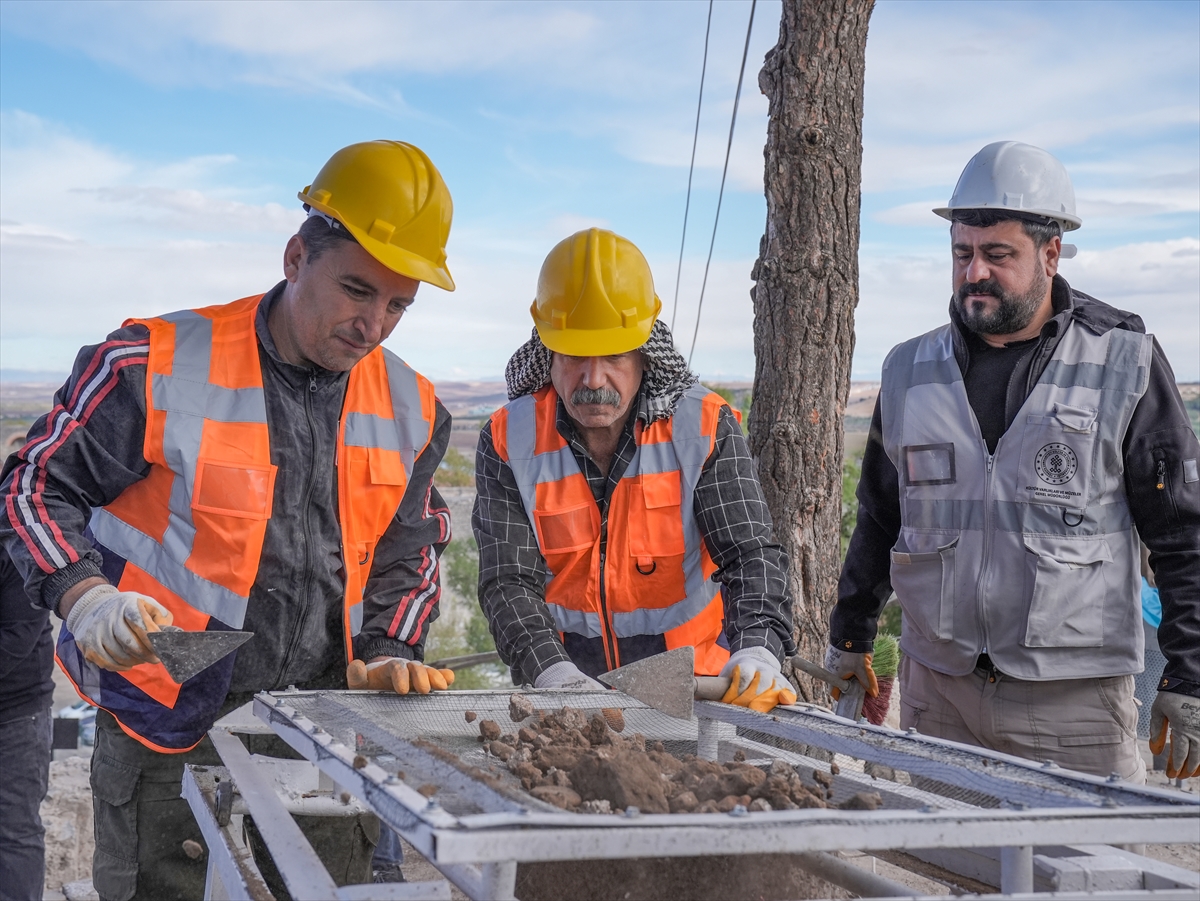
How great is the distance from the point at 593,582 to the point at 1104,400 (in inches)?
59.4

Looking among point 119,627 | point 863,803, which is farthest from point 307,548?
point 863,803

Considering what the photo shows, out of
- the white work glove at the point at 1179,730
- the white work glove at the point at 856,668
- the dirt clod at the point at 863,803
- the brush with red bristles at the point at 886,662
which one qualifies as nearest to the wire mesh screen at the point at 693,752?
the dirt clod at the point at 863,803

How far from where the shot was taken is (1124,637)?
296 cm

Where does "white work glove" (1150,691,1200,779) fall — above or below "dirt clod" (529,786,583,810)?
below

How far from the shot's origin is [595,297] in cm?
287

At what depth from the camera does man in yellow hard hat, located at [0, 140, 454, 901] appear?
2344mm

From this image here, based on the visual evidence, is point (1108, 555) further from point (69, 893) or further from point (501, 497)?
point (69, 893)

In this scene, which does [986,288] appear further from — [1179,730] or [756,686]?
[756,686]

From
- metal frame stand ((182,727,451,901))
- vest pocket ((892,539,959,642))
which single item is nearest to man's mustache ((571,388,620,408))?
vest pocket ((892,539,959,642))

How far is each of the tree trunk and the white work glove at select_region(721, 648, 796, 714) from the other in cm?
202

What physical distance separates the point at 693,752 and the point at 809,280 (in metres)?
2.55

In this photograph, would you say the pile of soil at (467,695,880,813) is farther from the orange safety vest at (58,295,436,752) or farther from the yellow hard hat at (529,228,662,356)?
the yellow hard hat at (529,228,662,356)

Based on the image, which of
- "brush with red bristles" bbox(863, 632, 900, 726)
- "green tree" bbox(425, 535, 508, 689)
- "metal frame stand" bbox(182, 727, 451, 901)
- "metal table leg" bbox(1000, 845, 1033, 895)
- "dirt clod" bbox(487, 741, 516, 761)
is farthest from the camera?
"green tree" bbox(425, 535, 508, 689)

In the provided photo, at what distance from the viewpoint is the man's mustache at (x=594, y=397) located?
2871 mm
